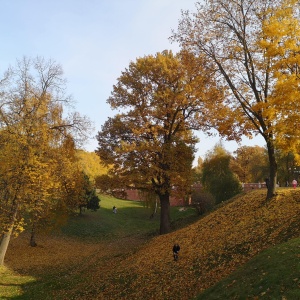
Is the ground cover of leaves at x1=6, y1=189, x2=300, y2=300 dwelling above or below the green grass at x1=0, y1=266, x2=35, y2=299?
above

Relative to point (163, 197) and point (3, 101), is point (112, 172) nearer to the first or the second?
point (163, 197)

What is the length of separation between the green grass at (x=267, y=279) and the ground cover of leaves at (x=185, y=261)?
116 cm

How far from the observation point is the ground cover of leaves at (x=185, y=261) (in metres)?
12.3

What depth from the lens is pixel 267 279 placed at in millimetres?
8695

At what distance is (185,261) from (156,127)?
11297 millimetres

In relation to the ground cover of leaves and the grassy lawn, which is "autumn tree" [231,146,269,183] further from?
the ground cover of leaves

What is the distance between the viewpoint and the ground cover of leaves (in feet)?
40.4

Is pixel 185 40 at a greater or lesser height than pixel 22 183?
greater

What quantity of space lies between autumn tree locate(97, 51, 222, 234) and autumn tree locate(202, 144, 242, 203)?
11926 mm

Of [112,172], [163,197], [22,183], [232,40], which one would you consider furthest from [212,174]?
[22,183]

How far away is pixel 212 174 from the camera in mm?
38281

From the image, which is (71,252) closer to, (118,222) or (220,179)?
(118,222)

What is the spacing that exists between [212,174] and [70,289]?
26.1 meters

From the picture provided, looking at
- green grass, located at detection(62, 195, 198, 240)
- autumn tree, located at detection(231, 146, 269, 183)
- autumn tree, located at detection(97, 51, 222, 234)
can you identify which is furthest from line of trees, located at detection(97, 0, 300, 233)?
autumn tree, located at detection(231, 146, 269, 183)
